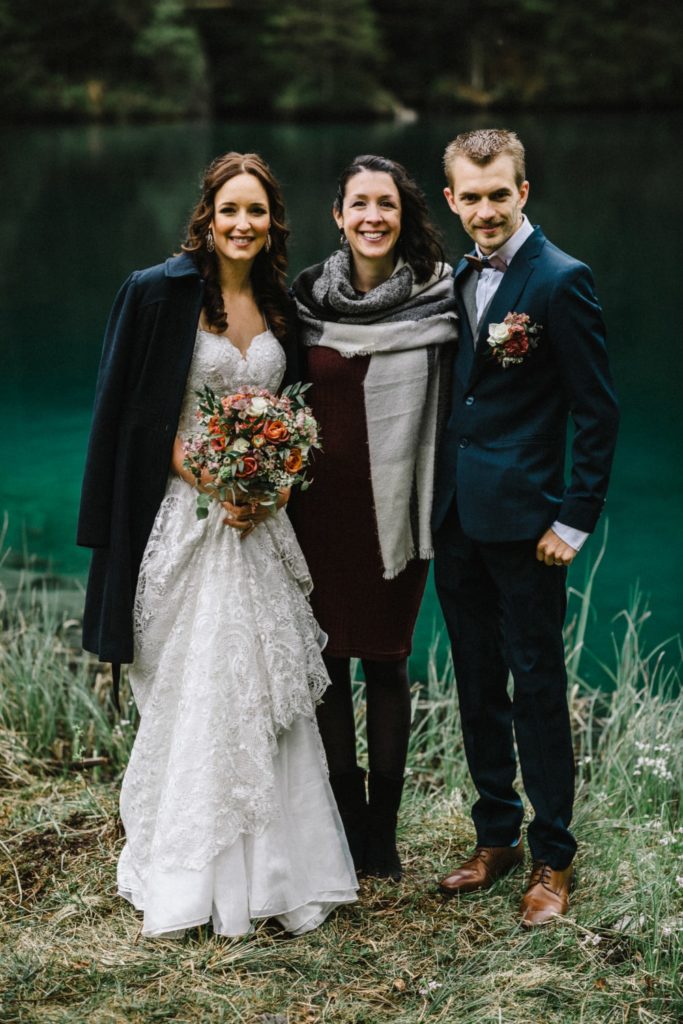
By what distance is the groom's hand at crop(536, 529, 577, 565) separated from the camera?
2874 millimetres

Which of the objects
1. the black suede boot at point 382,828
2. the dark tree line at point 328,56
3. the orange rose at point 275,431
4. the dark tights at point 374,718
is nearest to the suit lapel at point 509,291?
the orange rose at point 275,431

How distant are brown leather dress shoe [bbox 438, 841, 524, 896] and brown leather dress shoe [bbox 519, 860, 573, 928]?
0.53 feet

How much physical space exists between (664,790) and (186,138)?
27698mm

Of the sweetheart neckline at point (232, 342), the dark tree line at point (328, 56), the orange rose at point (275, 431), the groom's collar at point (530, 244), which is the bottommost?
the orange rose at point (275, 431)

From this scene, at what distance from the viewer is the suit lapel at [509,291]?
9.38ft

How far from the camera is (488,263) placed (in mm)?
2945

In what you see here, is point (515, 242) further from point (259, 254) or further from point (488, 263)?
point (259, 254)

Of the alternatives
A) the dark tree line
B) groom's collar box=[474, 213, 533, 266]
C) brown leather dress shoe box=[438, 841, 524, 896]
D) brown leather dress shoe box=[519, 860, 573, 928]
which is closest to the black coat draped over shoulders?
groom's collar box=[474, 213, 533, 266]

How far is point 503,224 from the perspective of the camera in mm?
2867

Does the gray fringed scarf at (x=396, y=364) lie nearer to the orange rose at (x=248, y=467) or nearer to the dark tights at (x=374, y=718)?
the dark tights at (x=374, y=718)

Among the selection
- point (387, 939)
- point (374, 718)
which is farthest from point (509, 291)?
point (387, 939)

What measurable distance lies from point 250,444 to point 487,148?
893 millimetres

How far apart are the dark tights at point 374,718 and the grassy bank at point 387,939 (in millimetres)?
346

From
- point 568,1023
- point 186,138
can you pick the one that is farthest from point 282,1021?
point 186,138
